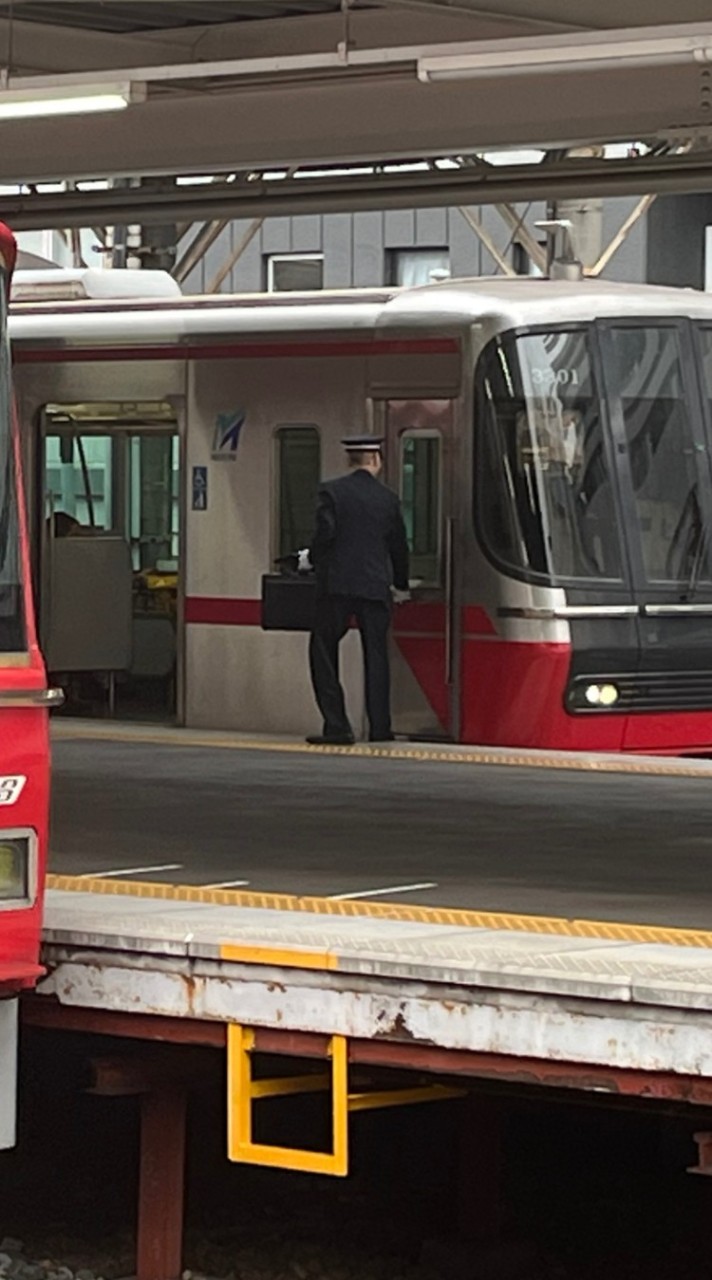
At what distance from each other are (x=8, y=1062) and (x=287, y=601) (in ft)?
30.9

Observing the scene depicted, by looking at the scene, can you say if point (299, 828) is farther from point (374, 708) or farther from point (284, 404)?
point (284, 404)

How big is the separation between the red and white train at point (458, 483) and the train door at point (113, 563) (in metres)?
0.03

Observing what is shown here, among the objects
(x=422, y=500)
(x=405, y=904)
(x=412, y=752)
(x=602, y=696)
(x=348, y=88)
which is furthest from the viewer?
(x=422, y=500)

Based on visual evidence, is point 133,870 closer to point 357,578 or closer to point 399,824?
point 399,824

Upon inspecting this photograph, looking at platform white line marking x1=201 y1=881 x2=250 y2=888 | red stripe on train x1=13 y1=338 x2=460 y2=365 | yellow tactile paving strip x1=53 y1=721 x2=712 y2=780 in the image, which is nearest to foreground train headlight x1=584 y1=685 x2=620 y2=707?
yellow tactile paving strip x1=53 y1=721 x2=712 y2=780

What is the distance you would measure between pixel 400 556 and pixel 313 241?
18.3 meters

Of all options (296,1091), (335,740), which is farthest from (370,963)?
(335,740)

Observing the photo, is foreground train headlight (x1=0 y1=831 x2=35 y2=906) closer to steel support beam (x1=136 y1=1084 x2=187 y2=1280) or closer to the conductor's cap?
steel support beam (x1=136 y1=1084 x2=187 y2=1280)

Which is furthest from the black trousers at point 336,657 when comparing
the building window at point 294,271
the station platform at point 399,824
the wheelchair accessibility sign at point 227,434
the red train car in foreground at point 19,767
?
the building window at point 294,271

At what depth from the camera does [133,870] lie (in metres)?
10.1

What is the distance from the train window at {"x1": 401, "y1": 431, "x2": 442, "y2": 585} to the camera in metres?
16.7

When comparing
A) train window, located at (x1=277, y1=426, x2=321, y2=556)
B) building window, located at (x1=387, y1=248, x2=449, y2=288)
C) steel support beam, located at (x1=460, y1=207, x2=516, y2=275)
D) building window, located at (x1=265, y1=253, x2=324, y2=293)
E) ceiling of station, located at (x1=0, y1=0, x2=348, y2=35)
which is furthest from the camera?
building window, located at (x1=265, y1=253, x2=324, y2=293)

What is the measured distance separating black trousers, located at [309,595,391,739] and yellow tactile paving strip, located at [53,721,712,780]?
0.56 feet

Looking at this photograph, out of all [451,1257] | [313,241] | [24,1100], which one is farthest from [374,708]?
[313,241]
